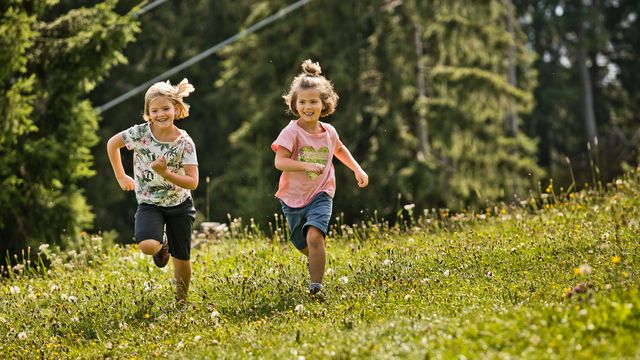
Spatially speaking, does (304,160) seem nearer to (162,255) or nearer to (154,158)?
(154,158)

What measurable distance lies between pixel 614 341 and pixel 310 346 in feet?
5.36

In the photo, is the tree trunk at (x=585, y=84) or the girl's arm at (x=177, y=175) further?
the tree trunk at (x=585, y=84)

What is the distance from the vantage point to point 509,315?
4875 mm

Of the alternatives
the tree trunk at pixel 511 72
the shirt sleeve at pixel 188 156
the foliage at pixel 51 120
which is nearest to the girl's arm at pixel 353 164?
the shirt sleeve at pixel 188 156

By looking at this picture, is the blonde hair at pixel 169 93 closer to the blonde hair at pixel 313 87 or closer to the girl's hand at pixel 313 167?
the blonde hair at pixel 313 87

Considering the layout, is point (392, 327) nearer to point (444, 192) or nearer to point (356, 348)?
point (356, 348)

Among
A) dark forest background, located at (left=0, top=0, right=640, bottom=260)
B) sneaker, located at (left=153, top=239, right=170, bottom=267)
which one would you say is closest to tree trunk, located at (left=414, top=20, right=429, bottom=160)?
dark forest background, located at (left=0, top=0, right=640, bottom=260)

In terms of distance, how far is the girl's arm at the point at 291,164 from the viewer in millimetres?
6387

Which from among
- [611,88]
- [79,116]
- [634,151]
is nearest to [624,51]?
[611,88]

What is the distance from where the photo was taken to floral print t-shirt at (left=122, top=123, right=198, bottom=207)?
672 cm

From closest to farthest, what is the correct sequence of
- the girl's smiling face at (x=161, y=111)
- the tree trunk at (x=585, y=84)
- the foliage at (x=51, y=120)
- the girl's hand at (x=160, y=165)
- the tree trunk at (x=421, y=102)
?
the girl's hand at (x=160, y=165), the girl's smiling face at (x=161, y=111), the foliage at (x=51, y=120), the tree trunk at (x=421, y=102), the tree trunk at (x=585, y=84)

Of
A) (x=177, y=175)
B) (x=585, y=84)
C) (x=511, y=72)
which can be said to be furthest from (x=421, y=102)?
(x=585, y=84)

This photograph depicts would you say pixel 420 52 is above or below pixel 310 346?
above

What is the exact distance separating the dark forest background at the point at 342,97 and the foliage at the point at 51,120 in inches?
1.0
